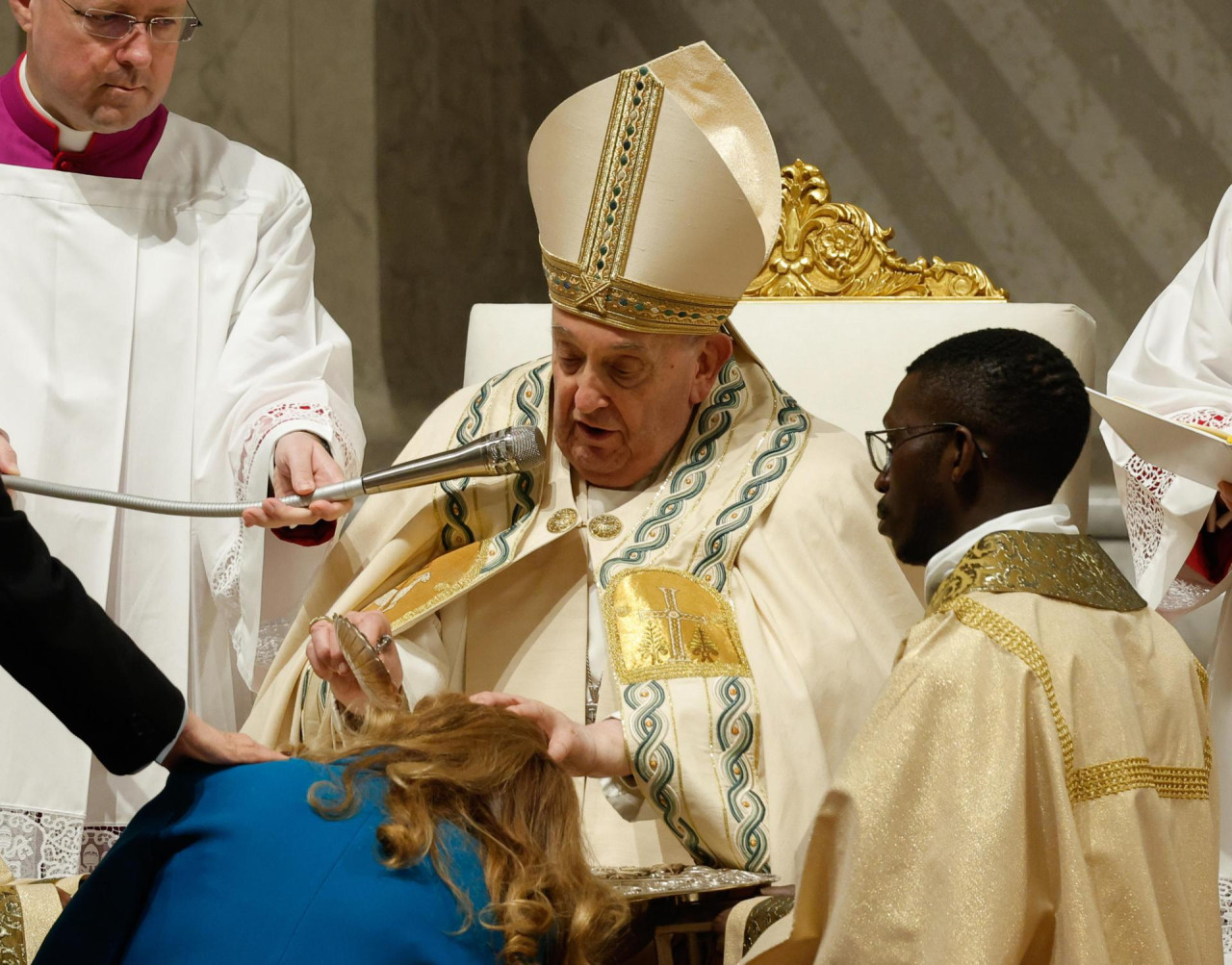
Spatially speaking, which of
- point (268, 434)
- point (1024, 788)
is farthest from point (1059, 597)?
point (268, 434)

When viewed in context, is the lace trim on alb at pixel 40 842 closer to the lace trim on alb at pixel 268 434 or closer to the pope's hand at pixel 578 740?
the lace trim on alb at pixel 268 434

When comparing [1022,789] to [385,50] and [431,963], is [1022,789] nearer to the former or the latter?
[431,963]

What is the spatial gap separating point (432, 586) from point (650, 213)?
777mm

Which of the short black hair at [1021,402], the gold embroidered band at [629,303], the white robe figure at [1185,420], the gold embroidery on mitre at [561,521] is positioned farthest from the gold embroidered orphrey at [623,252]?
the white robe figure at [1185,420]

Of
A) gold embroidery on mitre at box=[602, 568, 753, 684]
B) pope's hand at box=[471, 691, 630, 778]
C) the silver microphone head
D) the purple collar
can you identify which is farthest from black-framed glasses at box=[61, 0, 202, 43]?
pope's hand at box=[471, 691, 630, 778]

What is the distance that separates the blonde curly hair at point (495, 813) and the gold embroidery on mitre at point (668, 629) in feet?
2.64

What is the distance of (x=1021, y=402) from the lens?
7.66 feet

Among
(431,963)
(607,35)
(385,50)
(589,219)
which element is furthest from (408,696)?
(607,35)

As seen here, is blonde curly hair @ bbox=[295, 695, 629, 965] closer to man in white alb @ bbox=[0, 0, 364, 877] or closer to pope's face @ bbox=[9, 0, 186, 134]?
man in white alb @ bbox=[0, 0, 364, 877]

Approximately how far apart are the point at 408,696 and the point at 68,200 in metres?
1.36

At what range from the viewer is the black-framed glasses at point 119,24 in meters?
3.46

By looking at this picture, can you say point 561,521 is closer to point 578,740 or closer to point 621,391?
point 621,391

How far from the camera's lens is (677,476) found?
10.8 feet

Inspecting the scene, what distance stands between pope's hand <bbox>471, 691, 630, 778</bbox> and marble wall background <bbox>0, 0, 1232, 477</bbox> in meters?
2.96
